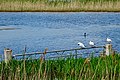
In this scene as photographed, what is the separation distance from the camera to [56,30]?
29953 mm

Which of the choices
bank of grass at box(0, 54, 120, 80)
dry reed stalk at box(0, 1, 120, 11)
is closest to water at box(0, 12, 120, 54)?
dry reed stalk at box(0, 1, 120, 11)

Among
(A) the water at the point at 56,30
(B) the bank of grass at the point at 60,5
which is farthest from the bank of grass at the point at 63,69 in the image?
(B) the bank of grass at the point at 60,5

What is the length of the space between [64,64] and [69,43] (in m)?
13.1

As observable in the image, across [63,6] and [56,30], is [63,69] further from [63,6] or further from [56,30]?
[63,6]

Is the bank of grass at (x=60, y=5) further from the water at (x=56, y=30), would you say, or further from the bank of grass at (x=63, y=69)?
the bank of grass at (x=63, y=69)

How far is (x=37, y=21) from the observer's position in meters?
37.2

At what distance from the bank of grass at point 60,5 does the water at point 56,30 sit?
2.27 feet

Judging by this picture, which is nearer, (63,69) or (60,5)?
(63,69)

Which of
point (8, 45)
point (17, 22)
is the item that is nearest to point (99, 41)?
point (8, 45)

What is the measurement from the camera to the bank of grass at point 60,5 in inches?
1462

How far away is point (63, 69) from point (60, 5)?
28.6m

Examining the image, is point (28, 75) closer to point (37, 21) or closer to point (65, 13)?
point (37, 21)

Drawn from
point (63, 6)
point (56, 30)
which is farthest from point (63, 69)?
point (63, 6)

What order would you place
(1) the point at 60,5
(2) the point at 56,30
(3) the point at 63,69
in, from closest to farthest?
(3) the point at 63,69 → (2) the point at 56,30 → (1) the point at 60,5
